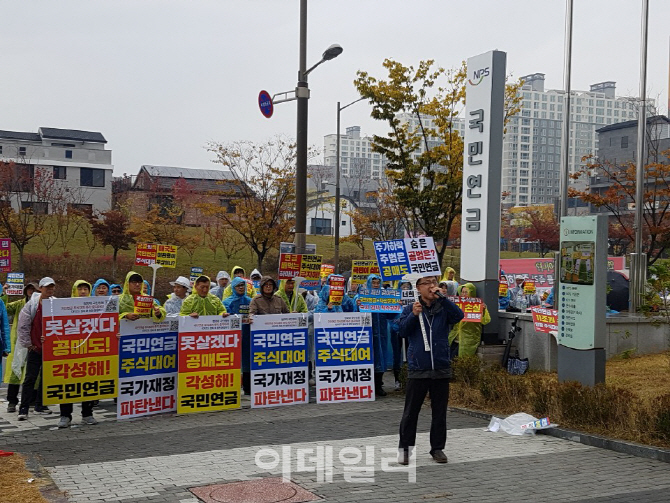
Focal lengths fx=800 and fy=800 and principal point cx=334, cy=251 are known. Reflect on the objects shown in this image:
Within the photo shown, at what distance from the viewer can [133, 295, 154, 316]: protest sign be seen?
10.6m

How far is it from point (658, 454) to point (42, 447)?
255 inches

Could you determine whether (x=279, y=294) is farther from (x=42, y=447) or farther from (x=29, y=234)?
(x=29, y=234)

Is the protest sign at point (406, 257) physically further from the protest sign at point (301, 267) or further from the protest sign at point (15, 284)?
the protest sign at point (15, 284)

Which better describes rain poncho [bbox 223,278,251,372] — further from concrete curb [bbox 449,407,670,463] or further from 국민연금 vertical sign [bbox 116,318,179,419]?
concrete curb [bbox 449,407,670,463]

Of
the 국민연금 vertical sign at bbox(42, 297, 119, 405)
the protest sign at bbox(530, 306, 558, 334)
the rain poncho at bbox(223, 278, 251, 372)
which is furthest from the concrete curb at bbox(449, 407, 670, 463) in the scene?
the 국민연금 vertical sign at bbox(42, 297, 119, 405)

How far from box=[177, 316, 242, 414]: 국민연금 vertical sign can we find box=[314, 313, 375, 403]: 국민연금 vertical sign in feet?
4.15

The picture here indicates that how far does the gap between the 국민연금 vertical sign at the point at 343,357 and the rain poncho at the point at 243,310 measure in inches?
46.3

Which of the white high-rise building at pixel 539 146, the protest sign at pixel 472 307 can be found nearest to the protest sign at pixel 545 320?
the protest sign at pixel 472 307

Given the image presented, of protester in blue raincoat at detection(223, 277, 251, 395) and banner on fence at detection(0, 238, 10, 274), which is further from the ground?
banner on fence at detection(0, 238, 10, 274)

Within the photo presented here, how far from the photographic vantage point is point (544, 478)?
23.9 ft

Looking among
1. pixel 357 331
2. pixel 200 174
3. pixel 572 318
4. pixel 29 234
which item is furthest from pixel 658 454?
pixel 200 174

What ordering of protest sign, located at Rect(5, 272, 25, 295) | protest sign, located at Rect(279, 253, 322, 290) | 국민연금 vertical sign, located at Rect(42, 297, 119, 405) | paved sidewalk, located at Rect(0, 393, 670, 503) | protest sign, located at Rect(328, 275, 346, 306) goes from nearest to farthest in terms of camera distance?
paved sidewalk, located at Rect(0, 393, 670, 503) → 국민연금 vertical sign, located at Rect(42, 297, 119, 405) → protest sign, located at Rect(328, 275, 346, 306) → protest sign, located at Rect(279, 253, 322, 290) → protest sign, located at Rect(5, 272, 25, 295)

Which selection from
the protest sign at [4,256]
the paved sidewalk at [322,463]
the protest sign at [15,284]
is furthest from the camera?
the protest sign at [4,256]

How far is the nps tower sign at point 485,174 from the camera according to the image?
48.7 feet
